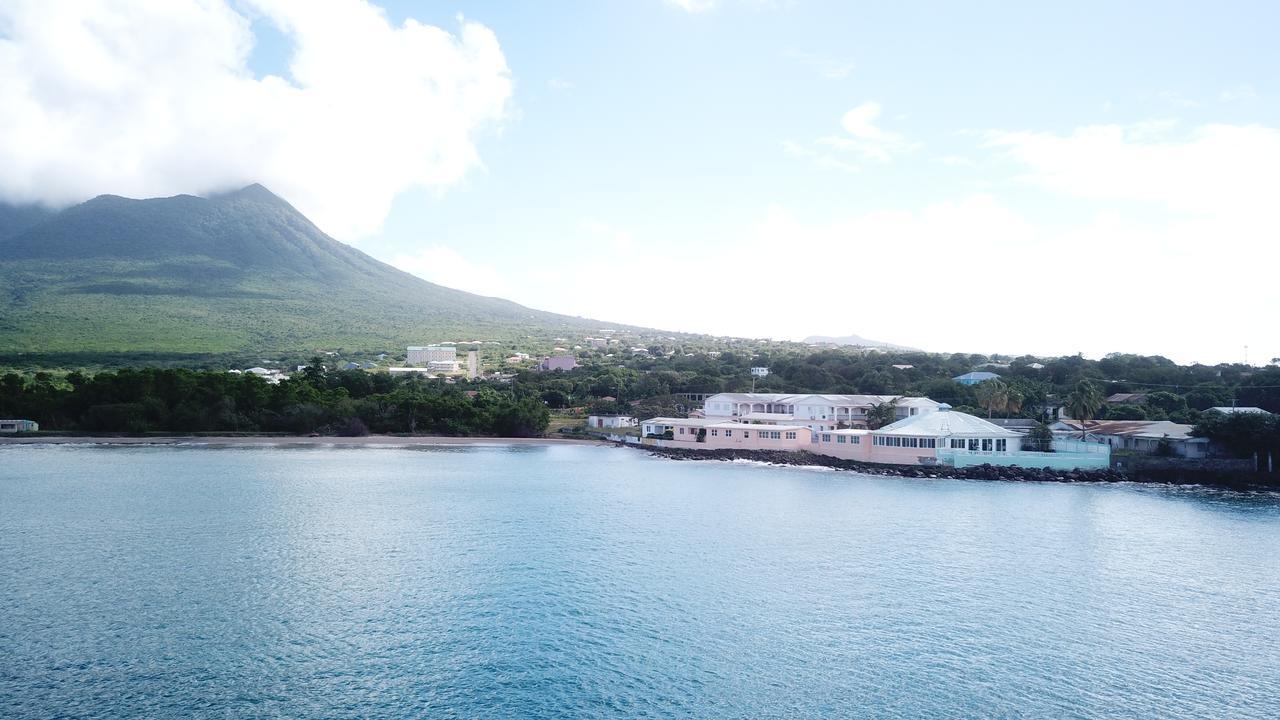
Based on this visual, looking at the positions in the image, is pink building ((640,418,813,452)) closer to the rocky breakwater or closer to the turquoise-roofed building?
the rocky breakwater

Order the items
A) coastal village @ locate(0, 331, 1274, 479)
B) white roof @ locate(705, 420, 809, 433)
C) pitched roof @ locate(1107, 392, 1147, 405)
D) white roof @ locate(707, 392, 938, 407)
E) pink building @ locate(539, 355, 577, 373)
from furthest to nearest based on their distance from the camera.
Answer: pink building @ locate(539, 355, 577, 373) < pitched roof @ locate(1107, 392, 1147, 405) < white roof @ locate(707, 392, 938, 407) < white roof @ locate(705, 420, 809, 433) < coastal village @ locate(0, 331, 1274, 479)

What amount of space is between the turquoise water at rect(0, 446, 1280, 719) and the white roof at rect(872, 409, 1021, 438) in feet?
38.4

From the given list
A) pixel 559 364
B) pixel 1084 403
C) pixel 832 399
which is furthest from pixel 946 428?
pixel 559 364

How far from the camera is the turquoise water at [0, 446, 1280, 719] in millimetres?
14242

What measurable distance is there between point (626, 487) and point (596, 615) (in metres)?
19.8

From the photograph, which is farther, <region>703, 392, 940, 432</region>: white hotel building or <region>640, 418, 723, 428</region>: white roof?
<region>703, 392, 940, 432</region>: white hotel building

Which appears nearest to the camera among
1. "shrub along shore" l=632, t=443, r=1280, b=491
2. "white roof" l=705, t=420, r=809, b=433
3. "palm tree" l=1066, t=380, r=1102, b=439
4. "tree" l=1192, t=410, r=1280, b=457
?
"shrub along shore" l=632, t=443, r=1280, b=491

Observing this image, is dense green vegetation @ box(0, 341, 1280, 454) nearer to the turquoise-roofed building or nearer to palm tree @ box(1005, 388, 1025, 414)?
palm tree @ box(1005, 388, 1025, 414)

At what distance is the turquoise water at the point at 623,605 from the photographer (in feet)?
46.7

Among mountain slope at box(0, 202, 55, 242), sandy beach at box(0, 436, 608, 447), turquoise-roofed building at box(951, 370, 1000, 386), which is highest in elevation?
mountain slope at box(0, 202, 55, 242)

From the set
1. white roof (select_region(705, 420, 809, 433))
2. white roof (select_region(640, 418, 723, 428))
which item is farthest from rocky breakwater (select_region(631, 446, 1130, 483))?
white roof (select_region(640, 418, 723, 428))

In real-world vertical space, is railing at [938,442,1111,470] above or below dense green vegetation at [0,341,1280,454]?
below

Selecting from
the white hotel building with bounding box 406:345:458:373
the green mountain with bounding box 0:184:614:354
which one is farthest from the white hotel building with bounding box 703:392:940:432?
the green mountain with bounding box 0:184:614:354

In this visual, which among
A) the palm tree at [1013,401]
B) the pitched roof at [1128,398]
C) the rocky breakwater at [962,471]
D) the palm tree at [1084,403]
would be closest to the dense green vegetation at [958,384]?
the palm tree at [1013,401]
